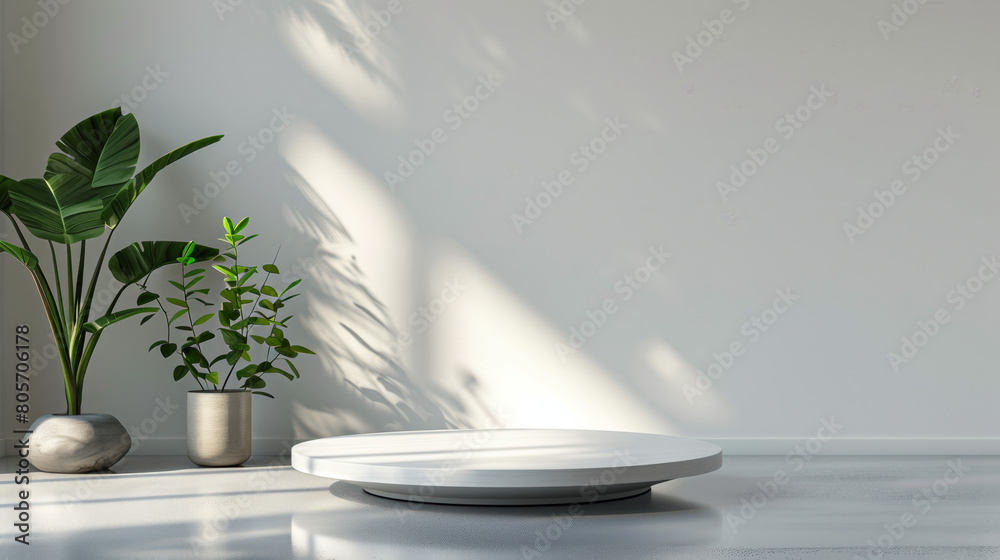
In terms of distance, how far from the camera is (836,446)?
12.8 ft

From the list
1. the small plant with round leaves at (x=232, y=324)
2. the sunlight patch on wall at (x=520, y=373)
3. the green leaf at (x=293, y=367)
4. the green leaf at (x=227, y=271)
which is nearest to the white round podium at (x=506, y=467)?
the green leaf at (x=293, y=367)

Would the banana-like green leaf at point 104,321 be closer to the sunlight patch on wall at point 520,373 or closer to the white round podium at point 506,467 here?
the white round podium at point 506,467

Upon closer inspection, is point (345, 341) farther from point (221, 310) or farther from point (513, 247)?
point (513, 247)

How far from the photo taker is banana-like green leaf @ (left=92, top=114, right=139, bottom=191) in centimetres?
341

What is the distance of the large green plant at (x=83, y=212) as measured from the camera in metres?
3.20

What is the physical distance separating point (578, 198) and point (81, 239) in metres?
2.17

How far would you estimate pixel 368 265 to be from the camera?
3.94 metres

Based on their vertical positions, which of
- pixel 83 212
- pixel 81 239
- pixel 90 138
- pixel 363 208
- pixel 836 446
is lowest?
pixel 836 446

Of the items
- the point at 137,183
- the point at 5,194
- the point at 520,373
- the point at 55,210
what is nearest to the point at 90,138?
the point at 137,183

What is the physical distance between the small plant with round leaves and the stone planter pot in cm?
39

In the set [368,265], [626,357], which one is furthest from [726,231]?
[368,265]

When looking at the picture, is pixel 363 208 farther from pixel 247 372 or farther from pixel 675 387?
pixel 675 387

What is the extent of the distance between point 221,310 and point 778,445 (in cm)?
264

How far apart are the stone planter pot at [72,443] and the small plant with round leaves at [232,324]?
0.39 metres
